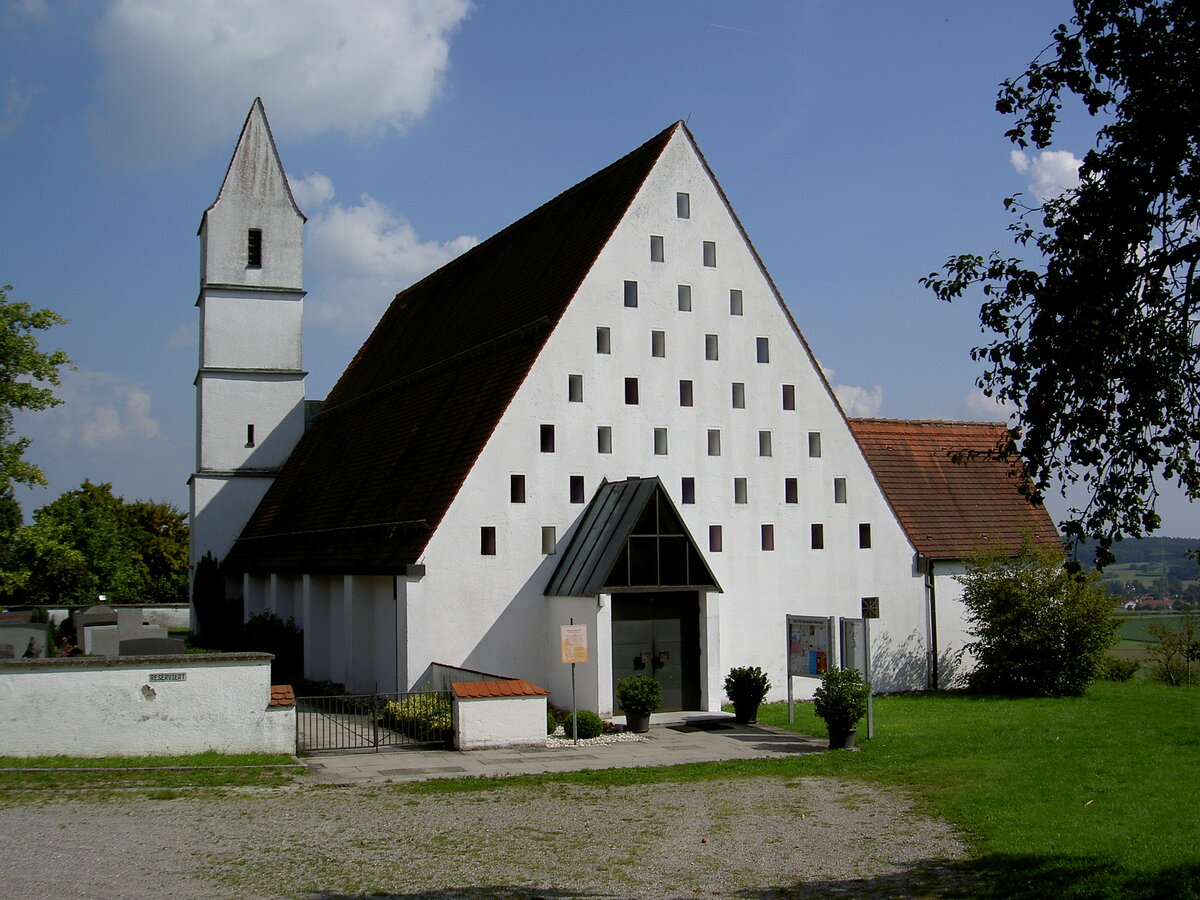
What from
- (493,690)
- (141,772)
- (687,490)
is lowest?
(141,772)

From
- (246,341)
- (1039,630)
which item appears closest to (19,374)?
(246,341)

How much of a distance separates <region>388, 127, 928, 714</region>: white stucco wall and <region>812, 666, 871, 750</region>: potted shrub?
16.6ft

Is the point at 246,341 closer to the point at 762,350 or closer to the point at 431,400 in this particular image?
the point at 431,400

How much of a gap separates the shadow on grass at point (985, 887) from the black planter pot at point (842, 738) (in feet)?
28.7

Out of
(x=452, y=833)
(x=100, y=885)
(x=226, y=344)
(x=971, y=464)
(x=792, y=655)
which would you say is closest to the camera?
(x=100, y=885)

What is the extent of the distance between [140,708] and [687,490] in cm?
1374

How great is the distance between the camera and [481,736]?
21453 millimetres

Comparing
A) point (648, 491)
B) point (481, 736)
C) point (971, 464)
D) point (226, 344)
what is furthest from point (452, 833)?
point (226, 344)

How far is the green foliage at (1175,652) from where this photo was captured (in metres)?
37.6

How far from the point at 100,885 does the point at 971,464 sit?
30.6 m

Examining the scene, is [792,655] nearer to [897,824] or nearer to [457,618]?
[457,618]

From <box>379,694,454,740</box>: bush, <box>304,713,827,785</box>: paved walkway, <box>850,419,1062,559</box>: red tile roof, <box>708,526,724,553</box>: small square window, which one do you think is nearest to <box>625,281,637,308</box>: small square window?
<box>708,526,724,553</box>: small square window

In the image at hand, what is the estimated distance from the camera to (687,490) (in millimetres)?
28469

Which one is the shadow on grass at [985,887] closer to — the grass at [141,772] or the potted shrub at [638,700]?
the grass at [141,772]
